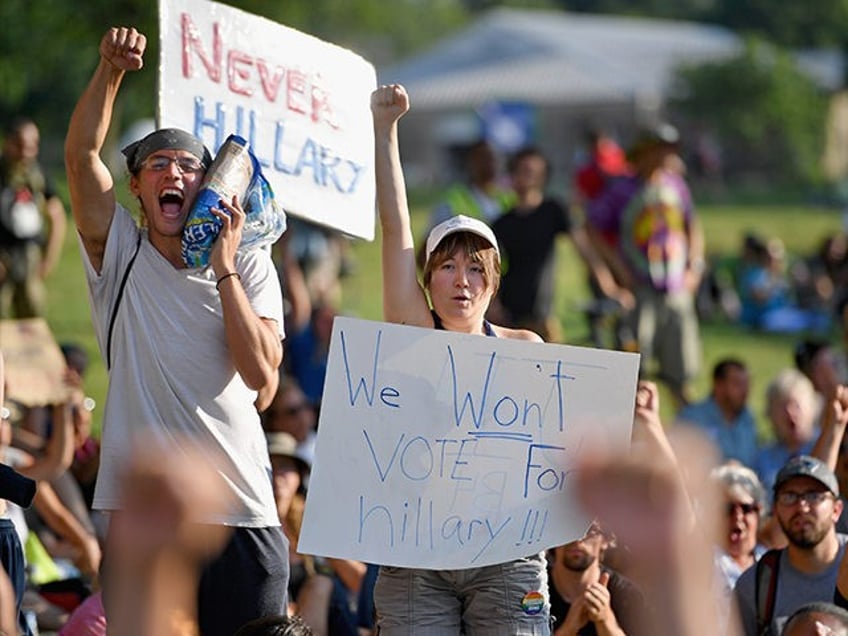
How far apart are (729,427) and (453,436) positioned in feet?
17.6

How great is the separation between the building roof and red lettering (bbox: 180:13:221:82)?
53.6 m

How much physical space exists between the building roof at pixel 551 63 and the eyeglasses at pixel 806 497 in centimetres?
5320

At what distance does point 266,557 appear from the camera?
4.75m

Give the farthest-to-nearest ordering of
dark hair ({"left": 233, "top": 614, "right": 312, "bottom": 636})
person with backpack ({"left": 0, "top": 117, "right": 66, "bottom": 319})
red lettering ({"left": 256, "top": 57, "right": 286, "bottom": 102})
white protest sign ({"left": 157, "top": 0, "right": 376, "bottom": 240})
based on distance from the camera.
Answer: person with backpack ({"left": 0, "top": 117, "right": 66, "bottom": 319}) < red lettering ({"left": 256, "top": 57, "right": 286, "bottom": 102}) < white protest sign ({"left": 157, "top": 0, "right": 376, "bottom": 240}) < dark hair ({"left": 233, "top": 614, "right": 312, "bottom": 636})

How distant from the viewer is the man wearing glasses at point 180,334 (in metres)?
4.68

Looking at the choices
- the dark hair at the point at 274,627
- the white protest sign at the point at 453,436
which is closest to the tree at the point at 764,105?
the white protest sign at the point at 453,436

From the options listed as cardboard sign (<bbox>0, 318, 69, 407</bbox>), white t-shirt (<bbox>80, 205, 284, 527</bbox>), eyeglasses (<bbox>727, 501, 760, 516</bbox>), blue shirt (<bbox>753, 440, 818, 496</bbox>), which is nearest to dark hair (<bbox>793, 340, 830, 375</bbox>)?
blue shirt (<bbox>753, 440, 818, 496</bbox>)

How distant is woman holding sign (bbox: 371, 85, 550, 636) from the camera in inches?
188

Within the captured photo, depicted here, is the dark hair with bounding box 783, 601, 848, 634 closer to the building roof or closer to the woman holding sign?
the woman holding sign

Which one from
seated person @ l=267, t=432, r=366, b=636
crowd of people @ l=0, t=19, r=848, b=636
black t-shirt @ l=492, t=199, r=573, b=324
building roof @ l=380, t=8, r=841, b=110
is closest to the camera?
crowd of people @ l=0, t=19, r=848, b=636

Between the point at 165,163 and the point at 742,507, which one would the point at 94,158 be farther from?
the point at 742,507

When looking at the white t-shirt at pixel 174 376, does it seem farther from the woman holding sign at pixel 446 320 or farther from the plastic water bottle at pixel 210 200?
the woman holding sign at pixel 446 320

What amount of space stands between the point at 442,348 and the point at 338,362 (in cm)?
28

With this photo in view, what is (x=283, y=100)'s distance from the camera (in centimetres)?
608
